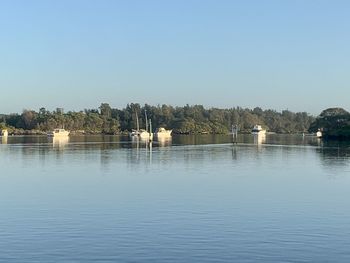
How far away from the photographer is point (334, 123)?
178 meters

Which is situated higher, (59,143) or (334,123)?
(334,123)

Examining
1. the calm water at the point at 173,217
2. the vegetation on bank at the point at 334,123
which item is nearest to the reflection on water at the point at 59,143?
the calm water at the point at 173,217

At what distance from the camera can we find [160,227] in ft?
75.7

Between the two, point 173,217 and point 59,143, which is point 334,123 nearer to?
point 59,143

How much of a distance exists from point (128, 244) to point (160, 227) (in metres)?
3.24

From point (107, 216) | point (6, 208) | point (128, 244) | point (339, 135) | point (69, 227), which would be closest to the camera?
point (128, 244)

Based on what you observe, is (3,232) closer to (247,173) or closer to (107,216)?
(107,216)

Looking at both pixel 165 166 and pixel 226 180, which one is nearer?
pixel 226 180

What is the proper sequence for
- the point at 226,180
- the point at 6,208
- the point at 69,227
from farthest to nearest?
the point at 226,180, the point at 6,208, the point at 69,227

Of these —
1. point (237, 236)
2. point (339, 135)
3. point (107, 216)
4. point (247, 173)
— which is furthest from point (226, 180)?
point (339, 135)

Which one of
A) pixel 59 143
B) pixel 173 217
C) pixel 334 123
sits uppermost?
pixel 334 123

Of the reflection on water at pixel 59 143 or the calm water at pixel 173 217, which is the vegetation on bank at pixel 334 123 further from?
the calm water at pixel 173 217

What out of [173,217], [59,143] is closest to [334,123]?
[59,143]

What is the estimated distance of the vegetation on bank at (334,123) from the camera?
163 metres
